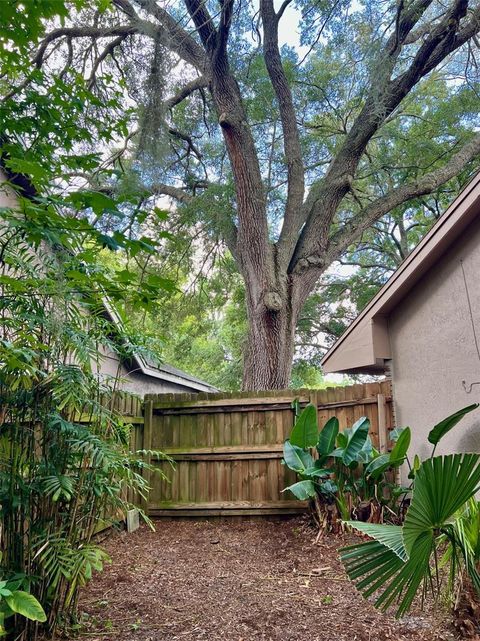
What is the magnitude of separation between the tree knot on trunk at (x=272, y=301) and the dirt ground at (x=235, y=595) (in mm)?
3047

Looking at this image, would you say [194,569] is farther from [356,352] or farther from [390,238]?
[390,238]

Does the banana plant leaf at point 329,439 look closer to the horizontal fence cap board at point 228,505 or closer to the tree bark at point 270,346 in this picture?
the horizontal fence cap board at point 228,505

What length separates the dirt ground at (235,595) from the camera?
259 cm

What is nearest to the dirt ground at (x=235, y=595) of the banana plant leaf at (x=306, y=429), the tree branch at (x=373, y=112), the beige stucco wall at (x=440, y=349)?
the banana plant leaf at (x=306, y=429)

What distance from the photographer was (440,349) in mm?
4141

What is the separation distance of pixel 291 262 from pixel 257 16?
4387mm

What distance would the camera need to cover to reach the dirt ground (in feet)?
8.49

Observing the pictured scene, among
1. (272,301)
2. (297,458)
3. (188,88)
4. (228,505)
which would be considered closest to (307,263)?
(272,301)

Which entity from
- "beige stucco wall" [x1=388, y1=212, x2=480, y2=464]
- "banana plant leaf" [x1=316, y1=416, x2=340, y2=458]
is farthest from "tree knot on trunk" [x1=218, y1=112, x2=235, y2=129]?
"banana plant leaf" [x1=316, y1=416, x2=340, y2=458]

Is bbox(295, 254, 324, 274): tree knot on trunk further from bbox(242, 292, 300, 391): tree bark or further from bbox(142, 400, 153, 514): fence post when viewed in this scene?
bbox(142, 400, 153, 514): fence post

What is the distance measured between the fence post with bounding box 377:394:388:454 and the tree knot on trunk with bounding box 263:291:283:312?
87.9 inches

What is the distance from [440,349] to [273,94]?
6740mm

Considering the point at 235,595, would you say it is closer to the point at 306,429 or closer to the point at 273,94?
the point at 306,429

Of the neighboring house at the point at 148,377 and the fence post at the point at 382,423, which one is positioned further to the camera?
the neighboring house at the point at 148,377
